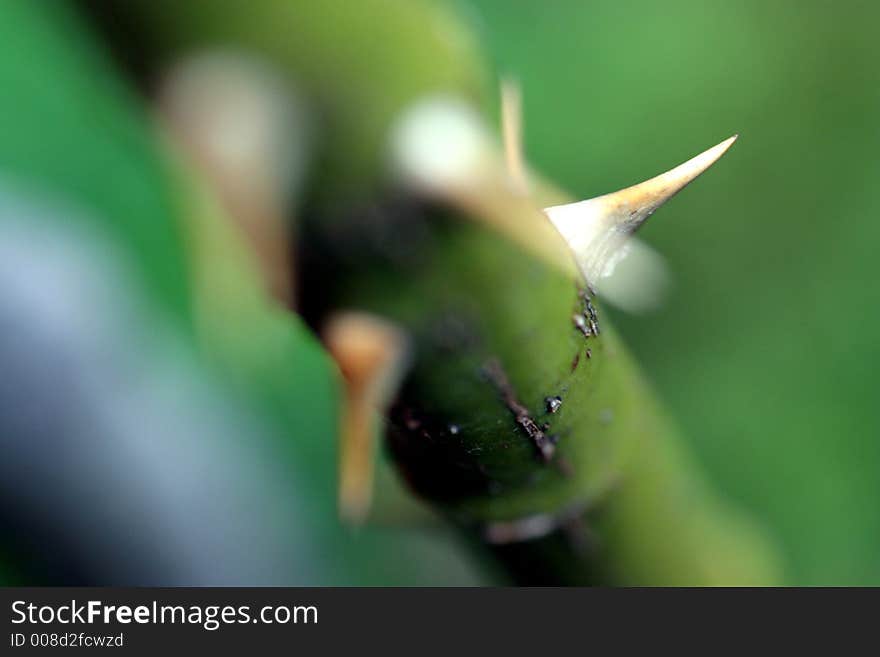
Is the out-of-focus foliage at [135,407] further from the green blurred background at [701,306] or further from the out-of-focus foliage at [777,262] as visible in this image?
the out-of-focus foliage at [777,262]

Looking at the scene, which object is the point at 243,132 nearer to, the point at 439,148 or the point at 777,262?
the point at 439,148

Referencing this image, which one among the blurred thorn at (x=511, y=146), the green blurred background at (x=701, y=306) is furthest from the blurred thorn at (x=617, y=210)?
the green blurred background at (x=701, y=306)

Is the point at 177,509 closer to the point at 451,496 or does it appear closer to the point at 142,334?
the point at 142,334

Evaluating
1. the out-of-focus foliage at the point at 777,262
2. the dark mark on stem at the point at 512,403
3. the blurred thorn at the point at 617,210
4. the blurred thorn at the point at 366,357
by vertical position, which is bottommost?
the blurred thorn at the point at 366,357

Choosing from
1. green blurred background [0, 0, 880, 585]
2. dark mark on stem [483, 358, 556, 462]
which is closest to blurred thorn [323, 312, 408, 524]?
dark mark on stem [483, 358, 556, 462]

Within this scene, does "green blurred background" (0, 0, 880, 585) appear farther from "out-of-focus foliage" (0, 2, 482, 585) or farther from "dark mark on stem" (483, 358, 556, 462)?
"dark mark on stem" (483, 358, 556, 462)

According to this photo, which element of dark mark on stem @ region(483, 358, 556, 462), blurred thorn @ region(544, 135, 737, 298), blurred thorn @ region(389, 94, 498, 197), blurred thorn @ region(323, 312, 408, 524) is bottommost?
blurred thorn @ region(323, 312, 408, 524)
